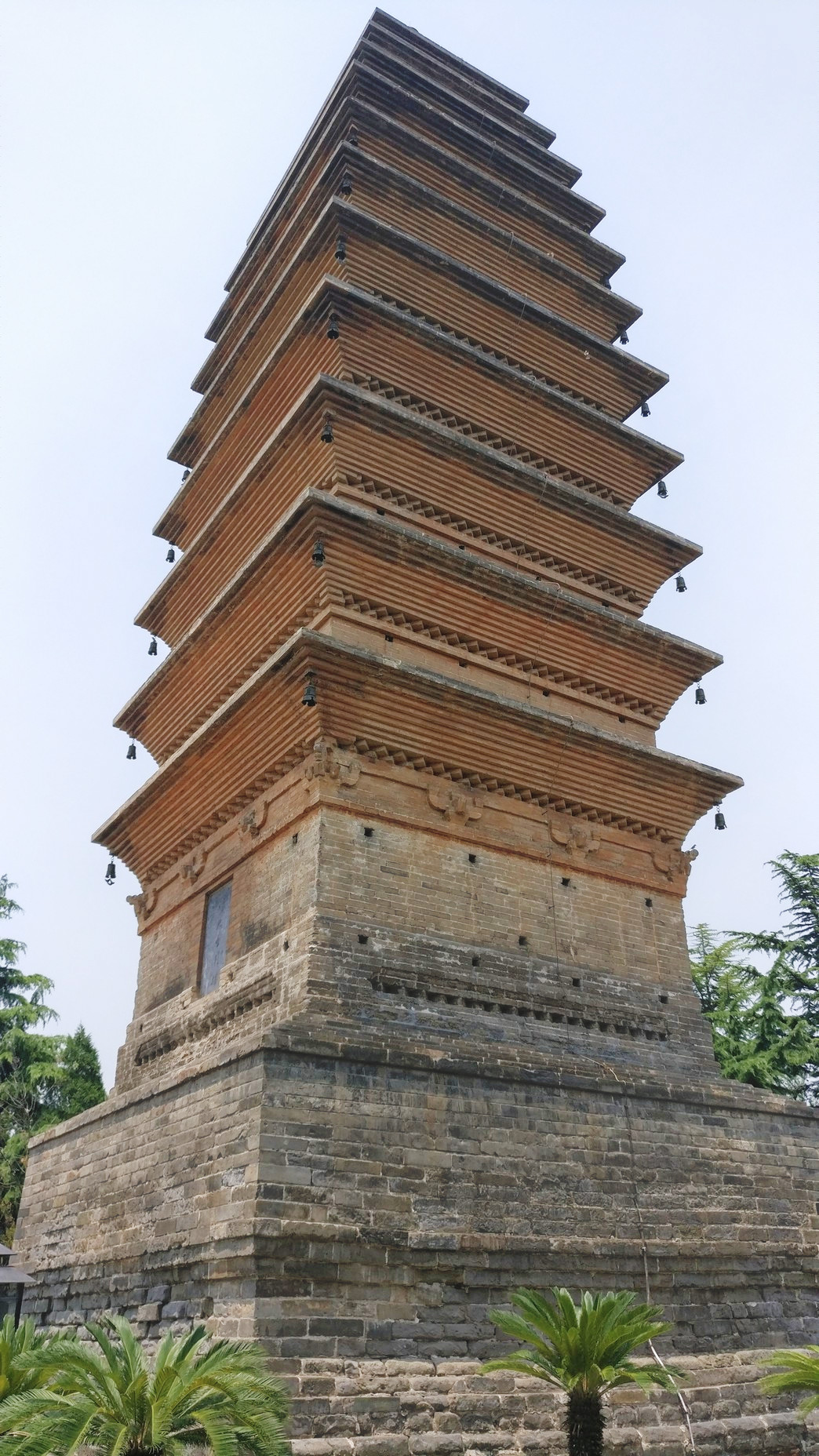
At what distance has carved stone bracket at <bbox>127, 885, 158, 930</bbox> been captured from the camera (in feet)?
51.3

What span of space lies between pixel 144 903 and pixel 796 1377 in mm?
9874

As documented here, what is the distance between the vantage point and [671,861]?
1462cm

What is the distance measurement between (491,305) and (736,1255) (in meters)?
13.4

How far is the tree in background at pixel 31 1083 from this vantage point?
86.4 feet

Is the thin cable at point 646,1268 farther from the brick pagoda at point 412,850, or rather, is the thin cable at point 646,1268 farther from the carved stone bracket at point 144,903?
the carved stone bracket at point 144,903

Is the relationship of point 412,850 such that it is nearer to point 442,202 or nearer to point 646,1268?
point 646,1268

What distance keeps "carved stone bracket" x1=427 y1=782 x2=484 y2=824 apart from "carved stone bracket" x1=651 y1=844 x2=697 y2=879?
284 centimetres

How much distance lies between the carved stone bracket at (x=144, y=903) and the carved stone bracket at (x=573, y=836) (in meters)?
5.75

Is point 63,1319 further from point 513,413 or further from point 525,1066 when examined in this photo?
point 513,413

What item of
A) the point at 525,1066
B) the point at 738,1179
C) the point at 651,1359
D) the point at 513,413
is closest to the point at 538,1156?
the point at 525,1066

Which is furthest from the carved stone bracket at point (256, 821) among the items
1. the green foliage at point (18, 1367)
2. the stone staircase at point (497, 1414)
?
the stone staircase at point (497, 1414)

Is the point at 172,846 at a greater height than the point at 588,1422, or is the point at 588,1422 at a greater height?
the point at 172,846

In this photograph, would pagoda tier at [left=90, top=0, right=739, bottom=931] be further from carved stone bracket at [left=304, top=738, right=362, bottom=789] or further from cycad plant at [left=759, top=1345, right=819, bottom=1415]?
cycad plant at [left=759, top=1345, right=819, bottom=1415]

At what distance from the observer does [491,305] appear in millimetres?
A: 17203
